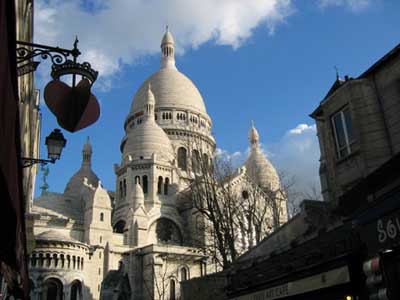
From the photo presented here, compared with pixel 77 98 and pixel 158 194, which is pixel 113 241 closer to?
pixel 158 194

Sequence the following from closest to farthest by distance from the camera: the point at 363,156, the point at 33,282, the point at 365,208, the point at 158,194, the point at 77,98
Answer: the point at 77,98 < the point at 365,208 < the point at 363,156 < the point at 33,282 < the point at 158,194

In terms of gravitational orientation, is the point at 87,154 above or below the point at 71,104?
above

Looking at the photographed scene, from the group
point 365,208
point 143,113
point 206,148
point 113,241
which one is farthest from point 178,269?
point 365,208

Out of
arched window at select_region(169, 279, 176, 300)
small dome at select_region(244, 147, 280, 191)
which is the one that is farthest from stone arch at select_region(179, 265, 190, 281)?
small dome at select_region(244, 147, 280, 191)

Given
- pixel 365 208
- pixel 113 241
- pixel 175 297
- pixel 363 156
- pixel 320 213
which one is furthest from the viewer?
pixel 113 241

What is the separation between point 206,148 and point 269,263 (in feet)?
196

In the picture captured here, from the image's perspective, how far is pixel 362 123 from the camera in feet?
41.8

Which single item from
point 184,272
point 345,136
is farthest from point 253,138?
point 345,136

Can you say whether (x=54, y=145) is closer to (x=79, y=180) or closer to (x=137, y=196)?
(x=137, y=196)

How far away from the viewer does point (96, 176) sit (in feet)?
237

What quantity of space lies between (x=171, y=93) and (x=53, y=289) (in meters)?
43.6

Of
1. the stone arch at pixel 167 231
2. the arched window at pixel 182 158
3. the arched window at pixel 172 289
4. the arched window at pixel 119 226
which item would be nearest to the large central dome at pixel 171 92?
the arched window at pixel 182 158

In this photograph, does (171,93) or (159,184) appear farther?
(171,93)

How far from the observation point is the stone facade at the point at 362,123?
12.3 meters
